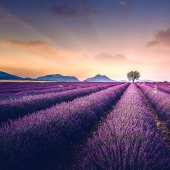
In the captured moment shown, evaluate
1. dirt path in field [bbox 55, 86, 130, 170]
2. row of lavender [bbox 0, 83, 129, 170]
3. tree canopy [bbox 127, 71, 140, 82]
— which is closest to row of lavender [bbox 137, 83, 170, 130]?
dirt path in field [bbox 55, 86, 130, 170]

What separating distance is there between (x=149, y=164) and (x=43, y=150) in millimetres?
1616

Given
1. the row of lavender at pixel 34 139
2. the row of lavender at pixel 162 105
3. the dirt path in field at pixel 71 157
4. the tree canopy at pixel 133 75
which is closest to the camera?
the row of lavender at pixel 34 139

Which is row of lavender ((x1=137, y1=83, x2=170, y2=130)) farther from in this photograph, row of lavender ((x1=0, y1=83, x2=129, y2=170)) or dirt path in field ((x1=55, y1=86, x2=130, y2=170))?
row of lavender ((x1=0, y1=83, x2=129, y2=170))

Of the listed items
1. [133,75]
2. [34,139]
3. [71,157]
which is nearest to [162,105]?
[71,157]

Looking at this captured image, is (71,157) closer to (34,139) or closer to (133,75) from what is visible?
(34,139)

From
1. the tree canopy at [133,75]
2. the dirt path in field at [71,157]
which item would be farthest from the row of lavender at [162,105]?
the tree canopy at [133,75]

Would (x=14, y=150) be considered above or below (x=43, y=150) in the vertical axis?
above

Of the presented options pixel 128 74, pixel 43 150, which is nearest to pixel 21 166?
pixel 43 150

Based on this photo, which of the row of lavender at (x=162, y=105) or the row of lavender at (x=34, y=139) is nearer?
the row of lavender at (x=34, y=139)

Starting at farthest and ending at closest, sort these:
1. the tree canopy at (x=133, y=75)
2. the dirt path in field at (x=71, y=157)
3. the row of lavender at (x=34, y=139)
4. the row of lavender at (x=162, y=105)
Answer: the tree canopy at (x=133, y=75) < the row of lavender at (x=162, y=105) < the dirt path in field at (x=71, y=157) < the row of lavender at (x=34, y=139)

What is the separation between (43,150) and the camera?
2922 millimetres

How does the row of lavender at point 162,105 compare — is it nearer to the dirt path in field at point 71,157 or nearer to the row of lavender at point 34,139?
the dirt path in field at point 71,157

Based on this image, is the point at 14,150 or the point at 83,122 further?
the point at 83,122

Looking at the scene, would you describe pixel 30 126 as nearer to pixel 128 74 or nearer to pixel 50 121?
pixel 50 121
